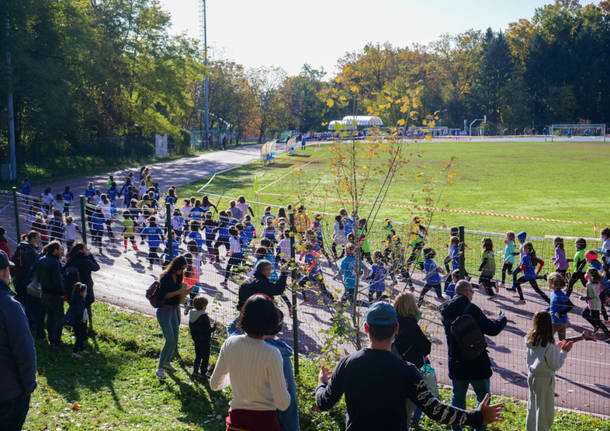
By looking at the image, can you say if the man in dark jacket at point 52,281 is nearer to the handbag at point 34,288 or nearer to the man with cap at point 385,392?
the handbag at point 34,288

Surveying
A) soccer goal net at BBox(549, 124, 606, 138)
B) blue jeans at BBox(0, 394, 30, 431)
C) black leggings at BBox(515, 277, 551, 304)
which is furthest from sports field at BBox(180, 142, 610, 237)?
soccer goal net at BBox(549, 124, 606, 138)

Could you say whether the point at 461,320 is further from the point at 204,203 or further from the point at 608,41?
the point at 608,41

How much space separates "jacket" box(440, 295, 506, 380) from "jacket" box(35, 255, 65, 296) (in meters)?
5.90

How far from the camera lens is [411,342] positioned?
19.1ft

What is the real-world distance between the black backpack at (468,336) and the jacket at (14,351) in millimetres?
4065

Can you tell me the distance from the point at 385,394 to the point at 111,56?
46.0 meters

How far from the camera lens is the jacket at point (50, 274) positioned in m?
8.51

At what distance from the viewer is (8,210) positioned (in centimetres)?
2294

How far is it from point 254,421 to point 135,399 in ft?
13.4

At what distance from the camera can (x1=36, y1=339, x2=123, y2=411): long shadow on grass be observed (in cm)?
750

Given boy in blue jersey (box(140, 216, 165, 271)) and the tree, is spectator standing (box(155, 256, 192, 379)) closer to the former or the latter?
boy in blue jersey (box(140, 216, 165, 271))

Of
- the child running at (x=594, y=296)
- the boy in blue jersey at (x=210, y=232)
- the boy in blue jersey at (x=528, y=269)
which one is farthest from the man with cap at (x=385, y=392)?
the boy in blue jersey at (x=210, y=232)

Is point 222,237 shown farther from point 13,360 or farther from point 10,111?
point 10,111

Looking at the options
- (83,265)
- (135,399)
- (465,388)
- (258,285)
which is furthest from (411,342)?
(83,265)
